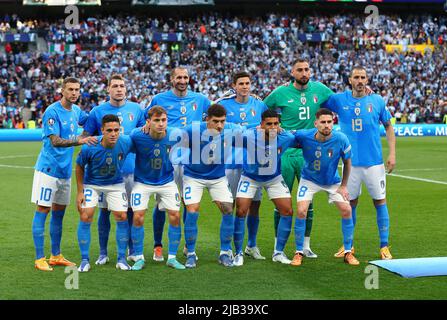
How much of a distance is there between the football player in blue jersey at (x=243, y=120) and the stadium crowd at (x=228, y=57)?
29.4 m

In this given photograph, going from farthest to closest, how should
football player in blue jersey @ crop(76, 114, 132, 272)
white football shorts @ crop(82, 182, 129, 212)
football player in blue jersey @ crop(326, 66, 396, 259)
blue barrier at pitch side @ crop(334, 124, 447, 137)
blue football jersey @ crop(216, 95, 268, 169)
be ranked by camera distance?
blue barrier at pitch side @ crop(334, 124, 447, 137) < blue football jersey @ crop(216, 95, 268, 169) < football player in blue jersey @ crop(326, 66, 396, 259) < white football shorts @ crop(82, 182, 129, 212) < football player in blue jersey @ crop(76, 114, 132, 272)

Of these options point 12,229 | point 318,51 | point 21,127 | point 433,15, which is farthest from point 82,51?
point 12,229

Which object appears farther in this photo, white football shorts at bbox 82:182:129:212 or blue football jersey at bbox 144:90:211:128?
blue football jersey at bbox 144:90:211:128

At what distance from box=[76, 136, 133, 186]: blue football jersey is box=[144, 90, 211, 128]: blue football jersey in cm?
94

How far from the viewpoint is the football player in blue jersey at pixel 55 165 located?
8227 mm

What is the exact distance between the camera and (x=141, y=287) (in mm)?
7145

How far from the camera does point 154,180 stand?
8367 mm

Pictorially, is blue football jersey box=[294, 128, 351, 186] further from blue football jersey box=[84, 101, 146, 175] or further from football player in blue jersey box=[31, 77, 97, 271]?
football player in blue jersey box=[31, 77, 97, 271]

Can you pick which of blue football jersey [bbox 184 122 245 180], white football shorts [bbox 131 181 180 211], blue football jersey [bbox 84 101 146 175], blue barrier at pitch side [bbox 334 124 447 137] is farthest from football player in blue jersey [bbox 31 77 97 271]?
blue barrier at pitch side [bbox 334 124 447 137]

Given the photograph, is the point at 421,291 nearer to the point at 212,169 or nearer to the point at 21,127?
the point at 212,169

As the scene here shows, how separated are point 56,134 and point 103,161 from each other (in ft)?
2.01

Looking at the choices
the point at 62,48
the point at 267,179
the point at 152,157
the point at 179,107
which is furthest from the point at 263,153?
the point at 62,48

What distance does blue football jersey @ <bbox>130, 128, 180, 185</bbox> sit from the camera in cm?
823

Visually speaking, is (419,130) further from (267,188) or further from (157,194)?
(157,194)
